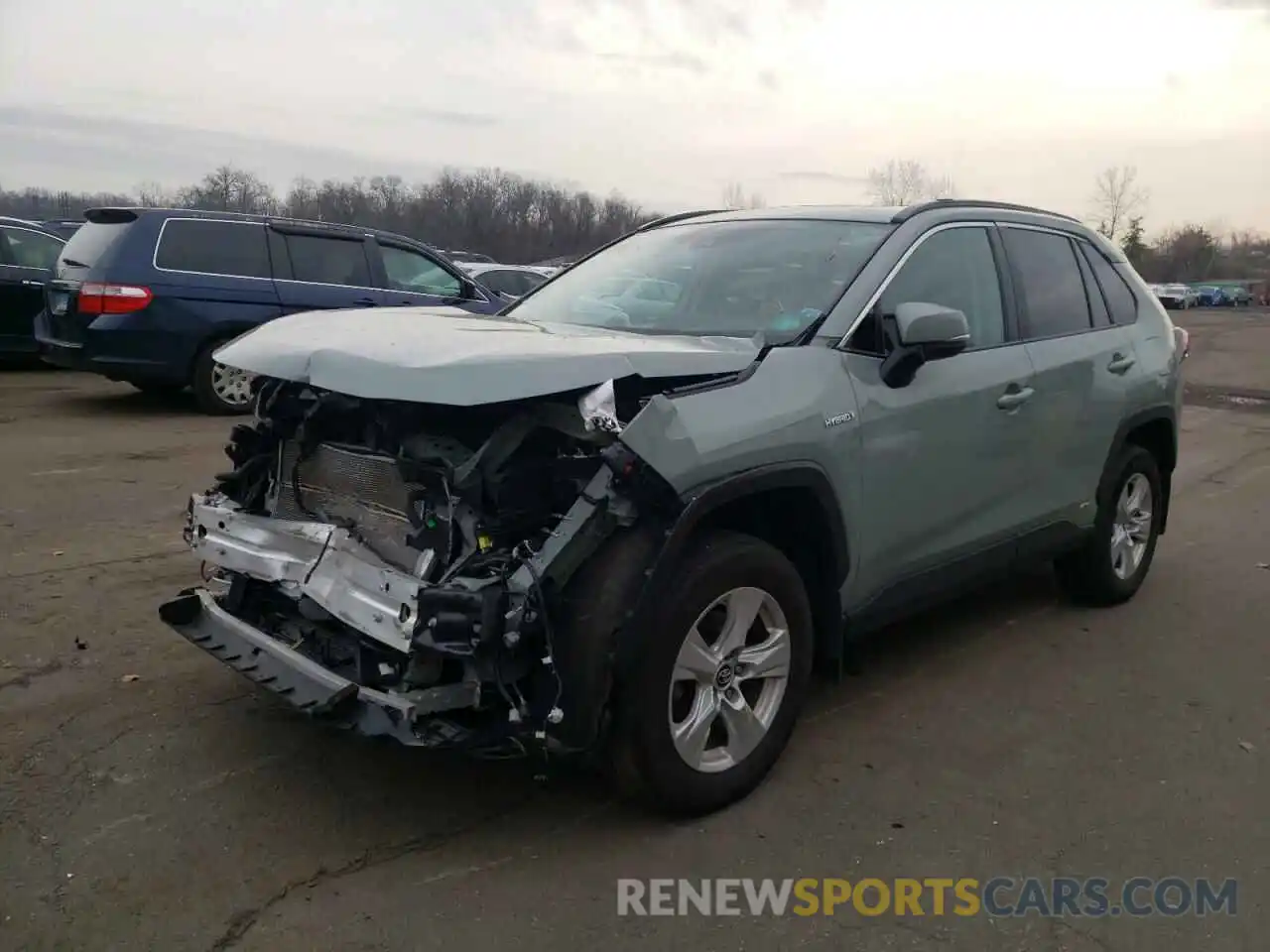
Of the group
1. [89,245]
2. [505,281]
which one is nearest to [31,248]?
[89,245]

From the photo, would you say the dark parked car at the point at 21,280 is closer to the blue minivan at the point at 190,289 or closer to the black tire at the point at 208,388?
the blue minivan at the point at 190,289

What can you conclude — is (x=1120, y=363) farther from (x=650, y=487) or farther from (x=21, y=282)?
(x=21, y=282)

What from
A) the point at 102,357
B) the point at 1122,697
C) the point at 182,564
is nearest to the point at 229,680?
the point at 182,564

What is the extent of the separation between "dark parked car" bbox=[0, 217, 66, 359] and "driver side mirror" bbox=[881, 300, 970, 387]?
35.4 ft

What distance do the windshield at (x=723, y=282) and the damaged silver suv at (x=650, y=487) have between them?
0.05 ft

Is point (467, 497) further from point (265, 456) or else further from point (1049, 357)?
point (1049, 357)

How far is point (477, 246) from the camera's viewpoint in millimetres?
53688

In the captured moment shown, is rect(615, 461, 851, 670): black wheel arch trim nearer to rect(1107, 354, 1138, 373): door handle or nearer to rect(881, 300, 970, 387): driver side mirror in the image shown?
rect(881, 300, 970, 387): driver side mirror

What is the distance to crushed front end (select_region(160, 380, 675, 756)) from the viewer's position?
2.87 metres

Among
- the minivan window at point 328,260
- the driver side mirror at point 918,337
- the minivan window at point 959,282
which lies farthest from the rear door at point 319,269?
the driver side mirror at point 918,337

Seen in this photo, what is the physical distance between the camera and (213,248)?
10031 millimetres

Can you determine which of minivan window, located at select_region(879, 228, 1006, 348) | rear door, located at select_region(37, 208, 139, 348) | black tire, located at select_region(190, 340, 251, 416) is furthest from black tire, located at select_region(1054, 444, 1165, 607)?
rear door, located at select_region(37, 208, 139, 348)

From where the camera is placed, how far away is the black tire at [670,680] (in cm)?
300

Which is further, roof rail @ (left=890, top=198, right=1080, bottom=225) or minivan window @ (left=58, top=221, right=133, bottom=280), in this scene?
minivan window @ (left=58, top=221, right=133, bottom=280)
